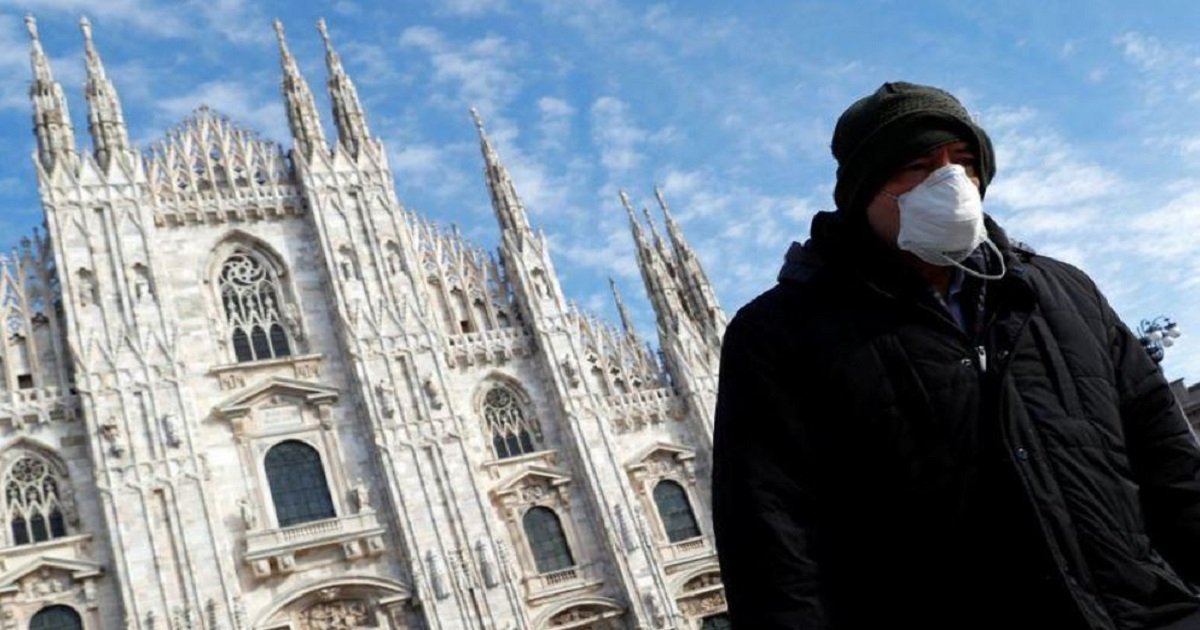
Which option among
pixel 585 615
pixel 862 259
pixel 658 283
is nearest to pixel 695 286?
pixel 658 283

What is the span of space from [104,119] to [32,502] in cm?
924

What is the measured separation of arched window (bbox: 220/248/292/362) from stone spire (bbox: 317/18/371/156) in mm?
4266

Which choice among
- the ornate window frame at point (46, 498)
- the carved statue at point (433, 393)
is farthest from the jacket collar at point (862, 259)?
the carved statue at point (433, 393)

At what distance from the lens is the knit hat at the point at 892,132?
2.71m

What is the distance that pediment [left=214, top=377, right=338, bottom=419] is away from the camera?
24.2m

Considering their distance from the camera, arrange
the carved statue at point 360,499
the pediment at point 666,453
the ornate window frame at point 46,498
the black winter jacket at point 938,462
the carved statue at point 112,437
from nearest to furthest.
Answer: the black winter jacket at point 938,462 → the ornate window frame at point 46,498 → the carved statue at point 112,437 → the carved statue at point 360,499 → the pediment at point 666,453

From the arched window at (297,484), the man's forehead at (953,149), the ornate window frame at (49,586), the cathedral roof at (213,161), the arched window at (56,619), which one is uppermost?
the cathedral roof at (213,161)

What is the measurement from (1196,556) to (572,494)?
2414 centimetres

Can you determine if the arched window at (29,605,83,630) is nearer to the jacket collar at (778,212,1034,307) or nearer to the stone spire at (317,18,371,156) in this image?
the stone spire at (317,18,371,156)

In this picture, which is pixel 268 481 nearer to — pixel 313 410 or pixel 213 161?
pixel 313 410

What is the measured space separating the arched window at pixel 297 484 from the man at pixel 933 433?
74.0ft

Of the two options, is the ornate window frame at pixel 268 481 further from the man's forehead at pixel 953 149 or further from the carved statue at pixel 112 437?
the man's forehead at pixel 953 149

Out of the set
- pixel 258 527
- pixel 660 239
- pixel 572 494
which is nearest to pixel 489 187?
pixel 660 239

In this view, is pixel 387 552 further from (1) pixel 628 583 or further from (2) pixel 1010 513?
(2) pixel 1010 513
